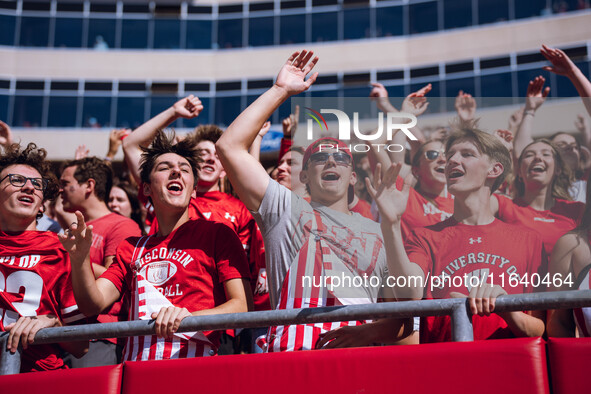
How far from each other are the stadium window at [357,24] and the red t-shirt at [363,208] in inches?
886

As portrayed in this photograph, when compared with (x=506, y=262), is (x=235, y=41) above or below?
above

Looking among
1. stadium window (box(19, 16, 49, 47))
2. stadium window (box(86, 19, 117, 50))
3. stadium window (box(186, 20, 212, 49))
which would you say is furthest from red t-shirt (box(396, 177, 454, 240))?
stadium window (box(19, 16, 49, 47))

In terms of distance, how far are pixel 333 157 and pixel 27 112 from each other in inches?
925

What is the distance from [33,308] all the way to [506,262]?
2490 mm

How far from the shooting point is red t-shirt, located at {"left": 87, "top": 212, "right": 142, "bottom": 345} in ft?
14.0

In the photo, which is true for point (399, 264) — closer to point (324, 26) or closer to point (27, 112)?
point (324, 26)

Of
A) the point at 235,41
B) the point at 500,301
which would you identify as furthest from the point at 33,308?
the point at 235,41

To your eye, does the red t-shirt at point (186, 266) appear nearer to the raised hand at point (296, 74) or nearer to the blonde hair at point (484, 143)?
the raised hand at point (296, 74)

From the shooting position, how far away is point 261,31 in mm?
25672

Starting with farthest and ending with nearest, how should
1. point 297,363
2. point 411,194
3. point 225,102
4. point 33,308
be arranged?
point 225,102 → point 33,308 → point 411,194 → point 297,363

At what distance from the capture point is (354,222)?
311 cm

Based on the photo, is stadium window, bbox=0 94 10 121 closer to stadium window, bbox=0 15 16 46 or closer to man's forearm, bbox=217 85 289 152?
stadium window, bbox=0 15 16 46

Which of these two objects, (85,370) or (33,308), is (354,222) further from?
(33,308)

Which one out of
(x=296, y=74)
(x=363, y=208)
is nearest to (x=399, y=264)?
(x=363, y=208)
